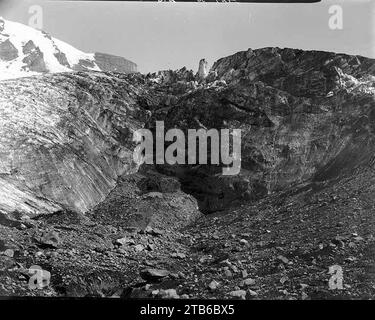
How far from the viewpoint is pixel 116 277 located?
8.33 metres

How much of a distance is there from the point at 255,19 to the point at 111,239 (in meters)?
4.98

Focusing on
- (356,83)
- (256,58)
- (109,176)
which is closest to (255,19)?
(256,58)

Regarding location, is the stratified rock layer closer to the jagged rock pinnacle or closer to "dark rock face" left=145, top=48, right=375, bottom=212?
"dark rock face" left=145, top=48, right=375, bottom=212

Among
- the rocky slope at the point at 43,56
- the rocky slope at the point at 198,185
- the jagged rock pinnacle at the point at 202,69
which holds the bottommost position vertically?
the rocky slope at the point at 198,185

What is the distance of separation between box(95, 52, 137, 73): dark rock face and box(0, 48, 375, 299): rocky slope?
0.90 feet

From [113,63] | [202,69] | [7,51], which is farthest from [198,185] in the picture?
[7,51]

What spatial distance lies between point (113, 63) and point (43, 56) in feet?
5.82

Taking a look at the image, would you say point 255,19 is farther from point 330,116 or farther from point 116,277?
point 116,277

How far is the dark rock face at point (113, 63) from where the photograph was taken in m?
9.66

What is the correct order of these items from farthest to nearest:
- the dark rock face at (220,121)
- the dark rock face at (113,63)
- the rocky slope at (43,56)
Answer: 1. the dark rock face at (220,121)
2. the dark rock face at (113,63)
3. the rocky slope at (43,56)
